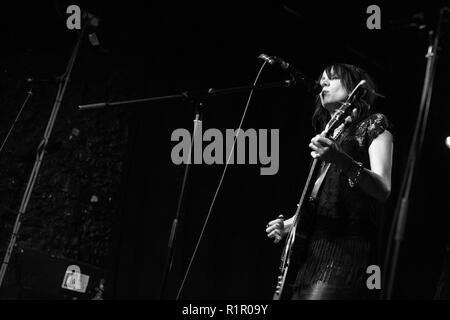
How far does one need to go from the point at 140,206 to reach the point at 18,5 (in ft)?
5.54

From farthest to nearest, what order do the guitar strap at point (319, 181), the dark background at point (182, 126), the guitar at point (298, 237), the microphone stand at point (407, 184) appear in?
the dark background at point (182, 126) < the guitar strap at point (319, 181) < the guitar at point (298, 237) < the microphone stand at point (407, 184)

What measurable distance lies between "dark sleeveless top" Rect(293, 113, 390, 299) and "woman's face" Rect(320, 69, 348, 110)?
0.69 feet

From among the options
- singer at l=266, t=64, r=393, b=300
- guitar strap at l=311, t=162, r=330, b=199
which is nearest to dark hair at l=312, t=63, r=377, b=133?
singer at l=266, t=64, r=393, b=300

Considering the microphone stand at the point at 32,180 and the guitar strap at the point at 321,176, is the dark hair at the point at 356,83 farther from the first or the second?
the microphone stand at the point at 32,180

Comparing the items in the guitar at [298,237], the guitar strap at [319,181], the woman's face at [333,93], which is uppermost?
the woman's face at [333,93]

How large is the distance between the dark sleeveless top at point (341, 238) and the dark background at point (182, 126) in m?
1.73

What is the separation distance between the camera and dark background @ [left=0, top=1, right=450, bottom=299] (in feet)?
11.5

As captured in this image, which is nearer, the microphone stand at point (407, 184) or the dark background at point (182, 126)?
the microphone stand at point (407, 184)

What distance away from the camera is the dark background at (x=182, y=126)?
3.51 metres

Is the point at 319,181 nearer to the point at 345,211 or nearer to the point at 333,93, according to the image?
the point at 345,211

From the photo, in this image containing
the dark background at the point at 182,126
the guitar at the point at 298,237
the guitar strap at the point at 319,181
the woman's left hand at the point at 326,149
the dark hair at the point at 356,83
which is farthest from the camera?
the dark background at the point at 182,126

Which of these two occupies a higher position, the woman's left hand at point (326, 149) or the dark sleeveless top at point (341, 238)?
the woman's left hand at point (326, 149)

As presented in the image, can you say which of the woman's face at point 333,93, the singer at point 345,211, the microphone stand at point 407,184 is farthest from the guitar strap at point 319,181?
the microphone stand at point 407,184
